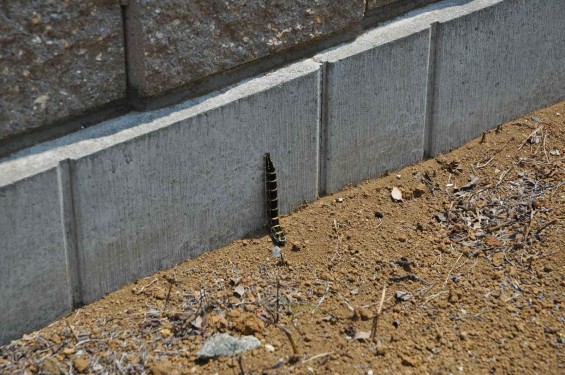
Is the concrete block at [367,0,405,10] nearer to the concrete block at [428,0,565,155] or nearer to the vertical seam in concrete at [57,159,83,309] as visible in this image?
the concrete block at [428,0,565,155]

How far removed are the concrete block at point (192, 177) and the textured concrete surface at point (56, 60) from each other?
21 centimetres

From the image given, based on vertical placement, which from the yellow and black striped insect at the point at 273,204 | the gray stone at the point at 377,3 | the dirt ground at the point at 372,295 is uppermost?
the gray stone at the point at 377,3

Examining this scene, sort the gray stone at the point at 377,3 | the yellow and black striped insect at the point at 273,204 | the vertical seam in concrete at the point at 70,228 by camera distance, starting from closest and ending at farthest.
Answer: the vertical seam in concrete at the point at 70,228 < the yellow and black striped insect at the point at 273,204 < the gray stone at the point at 377,3

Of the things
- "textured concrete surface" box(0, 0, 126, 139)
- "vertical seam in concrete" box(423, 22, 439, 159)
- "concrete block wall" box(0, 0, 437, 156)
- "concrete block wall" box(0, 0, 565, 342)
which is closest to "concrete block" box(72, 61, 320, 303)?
"concrete block wall" box(0, 0, 565, 342)

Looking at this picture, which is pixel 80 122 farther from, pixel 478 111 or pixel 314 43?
pixel 478 111

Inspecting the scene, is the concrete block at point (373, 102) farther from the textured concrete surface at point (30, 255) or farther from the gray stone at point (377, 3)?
the textured concrete surface at point (30, 255)

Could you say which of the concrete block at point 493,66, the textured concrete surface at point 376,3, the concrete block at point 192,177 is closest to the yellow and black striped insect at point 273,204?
the concrete block at point 192,177

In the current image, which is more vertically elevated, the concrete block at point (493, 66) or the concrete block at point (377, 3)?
the concrete block at point (377, 3)

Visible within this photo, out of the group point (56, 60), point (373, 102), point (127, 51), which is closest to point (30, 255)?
point (56, 60)

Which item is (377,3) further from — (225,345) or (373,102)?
(225,345)

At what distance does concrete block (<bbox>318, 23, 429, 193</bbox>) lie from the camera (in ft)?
15.5

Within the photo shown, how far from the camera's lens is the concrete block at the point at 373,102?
15.5 ft

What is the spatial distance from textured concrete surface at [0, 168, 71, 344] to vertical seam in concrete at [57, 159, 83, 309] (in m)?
0.02

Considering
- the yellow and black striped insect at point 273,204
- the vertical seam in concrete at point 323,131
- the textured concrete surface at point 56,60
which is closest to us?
the textured concrete surface at point 56,60
